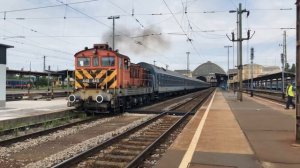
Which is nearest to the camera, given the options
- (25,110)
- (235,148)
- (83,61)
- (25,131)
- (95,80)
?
(235,148)

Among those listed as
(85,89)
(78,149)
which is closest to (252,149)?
(78,149)

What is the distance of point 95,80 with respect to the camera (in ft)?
61.7

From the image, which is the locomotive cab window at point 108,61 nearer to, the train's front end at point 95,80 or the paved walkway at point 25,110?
the train's front end at point 95,80

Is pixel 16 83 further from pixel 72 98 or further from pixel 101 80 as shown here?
pixel 101 80

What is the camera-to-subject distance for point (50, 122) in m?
16.1

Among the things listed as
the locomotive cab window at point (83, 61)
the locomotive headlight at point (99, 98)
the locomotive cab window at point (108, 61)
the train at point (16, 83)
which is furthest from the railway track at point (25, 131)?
the train at point (16, 83)

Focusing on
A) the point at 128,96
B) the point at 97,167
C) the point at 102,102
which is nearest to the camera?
the point at 97,167

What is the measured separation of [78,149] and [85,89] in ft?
29.4

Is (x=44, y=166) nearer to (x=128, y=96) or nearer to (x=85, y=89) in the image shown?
(x=85, y=89)

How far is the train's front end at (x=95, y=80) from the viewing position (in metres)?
18.4

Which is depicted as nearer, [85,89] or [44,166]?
[44,166]

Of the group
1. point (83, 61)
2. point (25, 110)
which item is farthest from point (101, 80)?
point (25, 110)

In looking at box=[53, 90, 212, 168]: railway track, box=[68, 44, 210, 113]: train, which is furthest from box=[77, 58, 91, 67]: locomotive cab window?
box=[53, 90, 212, 168]: railway track

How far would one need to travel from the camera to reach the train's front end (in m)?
18.4
